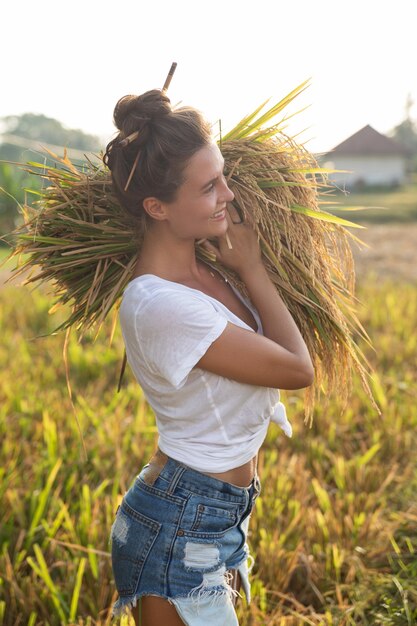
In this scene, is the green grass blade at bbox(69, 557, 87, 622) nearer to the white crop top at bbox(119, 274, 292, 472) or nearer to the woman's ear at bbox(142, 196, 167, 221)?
the white crop top at bbox(119, 274, 292, 472)

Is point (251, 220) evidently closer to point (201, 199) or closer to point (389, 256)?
point (201, 199)

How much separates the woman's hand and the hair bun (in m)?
0.30

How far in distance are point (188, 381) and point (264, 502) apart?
6.00 feet

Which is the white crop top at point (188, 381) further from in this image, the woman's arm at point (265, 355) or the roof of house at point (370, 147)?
the roof of house at point (370, 147)

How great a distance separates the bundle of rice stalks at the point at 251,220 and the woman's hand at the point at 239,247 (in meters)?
0.02

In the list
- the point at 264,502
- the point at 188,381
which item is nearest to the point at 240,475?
the point at 188,381

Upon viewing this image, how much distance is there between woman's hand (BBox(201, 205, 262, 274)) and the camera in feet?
6.04

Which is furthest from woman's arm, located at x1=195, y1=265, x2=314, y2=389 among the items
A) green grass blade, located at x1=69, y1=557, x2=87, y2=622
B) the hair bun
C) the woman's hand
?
green grass blade, located at x1=69, y1=557, x2=87, y2=622

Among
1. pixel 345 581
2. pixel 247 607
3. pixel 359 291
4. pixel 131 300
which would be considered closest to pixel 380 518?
pixel 345 581

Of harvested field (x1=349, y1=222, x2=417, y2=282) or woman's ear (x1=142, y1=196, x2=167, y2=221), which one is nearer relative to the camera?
woman's ear (x1=142, y1=196, x2=167, y2=221)

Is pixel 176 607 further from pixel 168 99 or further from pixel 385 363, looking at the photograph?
pixel 385 363

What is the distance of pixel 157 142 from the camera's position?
164cm

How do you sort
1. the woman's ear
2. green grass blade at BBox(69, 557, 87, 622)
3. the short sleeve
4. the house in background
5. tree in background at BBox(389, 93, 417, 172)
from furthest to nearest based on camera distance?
tree in background at BBox(389, 93, 417, 172) → the house in background → green grass blade at BBox(69, 557, 87, 622) → the woman's ear → the short sleeve

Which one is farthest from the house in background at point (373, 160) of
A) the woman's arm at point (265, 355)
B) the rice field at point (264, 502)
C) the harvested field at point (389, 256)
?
the woman's arm at point (265, 355)
